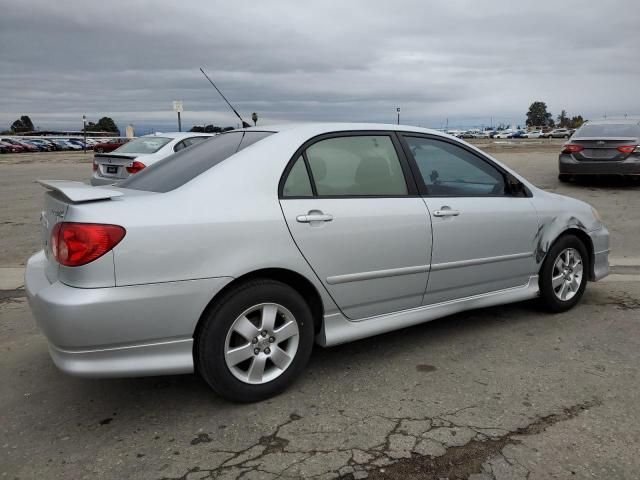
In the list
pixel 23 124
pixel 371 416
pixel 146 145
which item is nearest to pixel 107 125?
pixel 23 124

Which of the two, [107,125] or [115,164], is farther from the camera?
[107,125]

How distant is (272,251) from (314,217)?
1.13 feet

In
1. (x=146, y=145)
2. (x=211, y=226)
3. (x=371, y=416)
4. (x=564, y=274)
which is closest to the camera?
(x=211, y=226)

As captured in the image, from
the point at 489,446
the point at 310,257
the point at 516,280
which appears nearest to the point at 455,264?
the point at 516,280

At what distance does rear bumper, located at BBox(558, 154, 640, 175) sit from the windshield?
846cm

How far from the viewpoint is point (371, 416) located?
3.04 metres

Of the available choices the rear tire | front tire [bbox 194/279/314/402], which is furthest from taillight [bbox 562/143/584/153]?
front tire [bbox 194/279/314/402]

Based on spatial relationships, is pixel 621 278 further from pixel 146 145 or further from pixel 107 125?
pixel 107 125

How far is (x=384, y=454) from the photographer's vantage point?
8.80ft

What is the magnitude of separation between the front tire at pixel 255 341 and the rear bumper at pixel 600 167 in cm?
1071

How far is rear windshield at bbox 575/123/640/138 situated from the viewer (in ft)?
39.8

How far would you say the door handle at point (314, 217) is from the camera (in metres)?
3.22

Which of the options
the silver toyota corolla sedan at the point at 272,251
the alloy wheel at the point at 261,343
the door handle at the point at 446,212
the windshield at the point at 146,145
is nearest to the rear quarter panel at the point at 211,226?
the silver toyota corolla sedan at the point at 272,251

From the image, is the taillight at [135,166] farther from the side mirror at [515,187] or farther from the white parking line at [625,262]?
the white parking line at [625,262]
